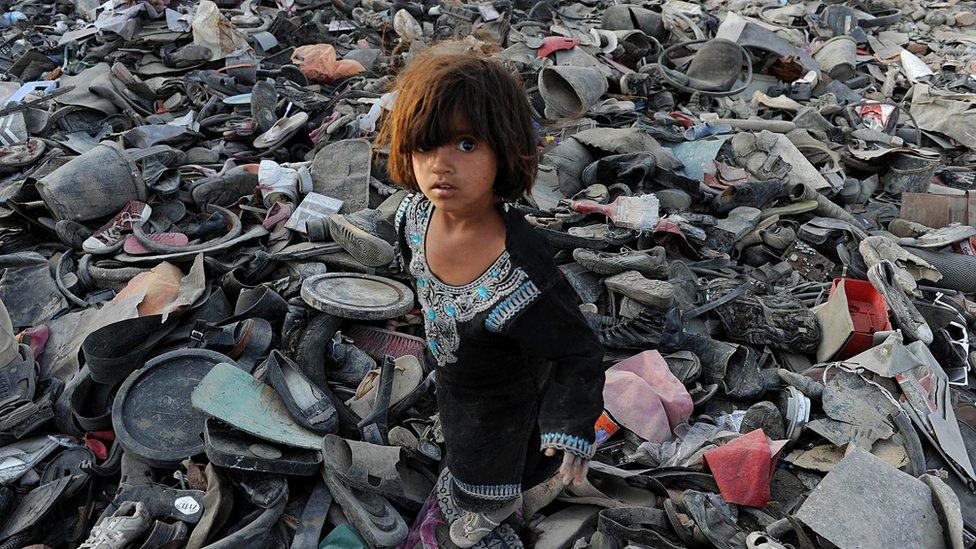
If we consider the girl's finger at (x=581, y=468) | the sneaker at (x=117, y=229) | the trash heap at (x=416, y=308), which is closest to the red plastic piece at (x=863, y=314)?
the trash heap at (x=416, y=308)

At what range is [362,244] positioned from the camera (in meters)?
3.45

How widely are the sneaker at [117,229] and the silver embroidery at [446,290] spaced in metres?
2.85

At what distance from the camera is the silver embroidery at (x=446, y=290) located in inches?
62.3

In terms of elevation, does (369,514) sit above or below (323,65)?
above

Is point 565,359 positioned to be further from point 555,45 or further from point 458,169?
point 555,45

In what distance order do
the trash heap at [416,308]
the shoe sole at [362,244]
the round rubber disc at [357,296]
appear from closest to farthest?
the trash heap at [416,308] → the round rubber disc at [357,296] → the shoe sole at [362,244]

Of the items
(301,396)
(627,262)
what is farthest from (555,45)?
(301,396)

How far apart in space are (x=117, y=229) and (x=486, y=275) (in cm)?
329

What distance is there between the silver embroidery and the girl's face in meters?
0.19

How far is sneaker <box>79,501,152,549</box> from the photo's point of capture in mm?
2145

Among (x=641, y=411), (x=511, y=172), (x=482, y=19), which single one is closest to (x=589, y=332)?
(x=511, y=172)

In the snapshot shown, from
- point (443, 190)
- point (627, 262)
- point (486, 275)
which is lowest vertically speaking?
point (627, 262)

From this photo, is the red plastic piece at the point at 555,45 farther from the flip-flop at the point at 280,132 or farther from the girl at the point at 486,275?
the girl at the point at 486,275

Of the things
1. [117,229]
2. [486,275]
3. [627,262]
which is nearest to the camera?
[486,275]
